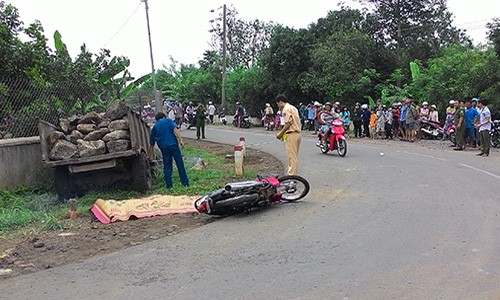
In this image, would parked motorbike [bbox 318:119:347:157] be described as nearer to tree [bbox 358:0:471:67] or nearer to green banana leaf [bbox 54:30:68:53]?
green banana leaf [bbox 54:30:68:53]

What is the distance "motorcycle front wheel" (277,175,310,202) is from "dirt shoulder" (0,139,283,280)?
1.42 m

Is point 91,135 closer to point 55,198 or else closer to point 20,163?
point 55,198

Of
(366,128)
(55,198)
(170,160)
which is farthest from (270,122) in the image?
(55,198)

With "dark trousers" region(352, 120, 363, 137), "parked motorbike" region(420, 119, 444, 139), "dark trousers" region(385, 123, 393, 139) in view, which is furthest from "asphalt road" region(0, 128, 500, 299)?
"dark trousers" region(352, 120, 363, 137)

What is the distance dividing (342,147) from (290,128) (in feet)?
18.6

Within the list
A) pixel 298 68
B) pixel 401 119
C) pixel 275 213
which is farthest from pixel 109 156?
pixel 298 68

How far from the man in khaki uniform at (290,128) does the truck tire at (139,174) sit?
9.41ft

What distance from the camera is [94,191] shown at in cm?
1123

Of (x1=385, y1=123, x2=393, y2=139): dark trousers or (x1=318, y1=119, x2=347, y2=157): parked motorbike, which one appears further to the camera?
(x1=385, y1=123, x2=393, y2=139): dark trousers

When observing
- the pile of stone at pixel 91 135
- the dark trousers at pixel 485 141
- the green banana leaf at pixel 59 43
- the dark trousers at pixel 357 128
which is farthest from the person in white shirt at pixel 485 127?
the green banana leaf at pixel 59 43

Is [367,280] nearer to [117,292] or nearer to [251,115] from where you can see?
[117,292]

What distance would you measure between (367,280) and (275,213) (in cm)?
328

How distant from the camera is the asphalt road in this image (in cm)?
506

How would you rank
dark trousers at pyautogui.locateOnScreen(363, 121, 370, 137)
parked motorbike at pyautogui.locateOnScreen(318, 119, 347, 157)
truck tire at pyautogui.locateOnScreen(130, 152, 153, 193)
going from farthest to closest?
dark trousers at pyautogui.locateOnScreen(363, 121, 370, 137) < parked motorbike at pyautogui.locateOnScreen(318, 119, 347, 157) < truck tire at pyautogui.locateOnScreen(130, 152, 153, 193)
